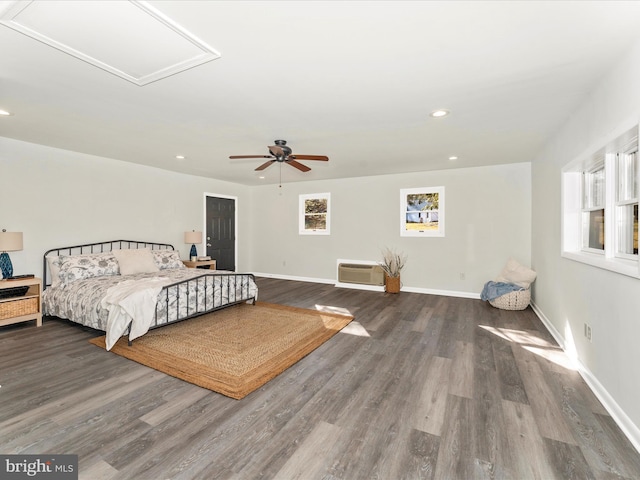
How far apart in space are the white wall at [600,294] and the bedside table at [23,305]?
6.09m

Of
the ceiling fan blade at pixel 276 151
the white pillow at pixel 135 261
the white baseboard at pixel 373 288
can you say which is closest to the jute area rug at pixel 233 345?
the white pillow at pixel 135 261

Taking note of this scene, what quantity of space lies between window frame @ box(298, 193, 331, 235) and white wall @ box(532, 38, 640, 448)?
14.2 ft

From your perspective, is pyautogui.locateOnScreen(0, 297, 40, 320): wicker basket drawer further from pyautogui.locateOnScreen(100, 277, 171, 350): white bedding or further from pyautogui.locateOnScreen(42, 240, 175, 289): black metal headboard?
pyautogui.locateOnScreen(100, 277, 171, 350): white bedding

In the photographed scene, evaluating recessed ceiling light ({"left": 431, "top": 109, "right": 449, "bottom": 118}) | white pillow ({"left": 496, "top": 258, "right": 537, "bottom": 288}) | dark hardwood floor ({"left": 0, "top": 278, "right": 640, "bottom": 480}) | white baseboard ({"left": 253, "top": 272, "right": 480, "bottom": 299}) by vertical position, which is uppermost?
recessed ceiling light ({"left": 431, "top": 109, "right": 449, "bottom": 118})

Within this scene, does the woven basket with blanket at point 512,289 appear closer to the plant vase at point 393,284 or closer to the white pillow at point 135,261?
the plant vase at point 393,284

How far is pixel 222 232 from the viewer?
7.51m

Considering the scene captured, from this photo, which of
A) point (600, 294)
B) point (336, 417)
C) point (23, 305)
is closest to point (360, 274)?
point (600, 294)

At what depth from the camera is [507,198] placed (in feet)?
18.0

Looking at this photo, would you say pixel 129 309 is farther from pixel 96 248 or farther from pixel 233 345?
pixel 96 248

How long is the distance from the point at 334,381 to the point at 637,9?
3118mm

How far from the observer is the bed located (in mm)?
3352

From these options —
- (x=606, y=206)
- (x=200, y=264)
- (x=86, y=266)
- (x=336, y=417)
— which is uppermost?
(x=606, y=206)

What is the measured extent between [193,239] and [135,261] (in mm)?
1475

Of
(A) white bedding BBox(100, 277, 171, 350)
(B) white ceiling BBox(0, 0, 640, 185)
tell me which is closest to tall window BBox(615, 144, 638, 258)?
(B) white ceiling BBox(0, 0, 640, 185)
